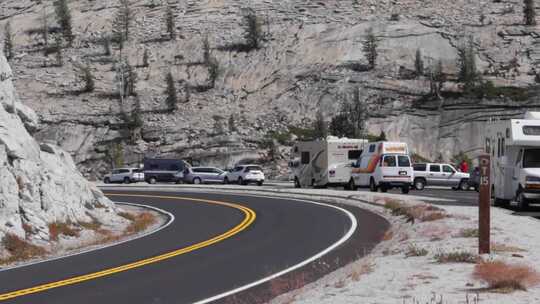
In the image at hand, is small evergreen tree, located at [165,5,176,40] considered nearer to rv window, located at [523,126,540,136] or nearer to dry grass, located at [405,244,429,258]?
rv window, located at [523,126,540,136]

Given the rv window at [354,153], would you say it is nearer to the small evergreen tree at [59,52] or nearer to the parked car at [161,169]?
the parked car at [161,169]

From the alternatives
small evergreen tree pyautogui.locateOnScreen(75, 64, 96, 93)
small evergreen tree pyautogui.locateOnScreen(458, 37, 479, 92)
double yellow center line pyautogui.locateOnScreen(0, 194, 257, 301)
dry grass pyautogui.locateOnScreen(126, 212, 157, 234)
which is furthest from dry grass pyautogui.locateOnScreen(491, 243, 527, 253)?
small evergreen tree pyautogui.locateOnScreen(75, 64, 96, 93)

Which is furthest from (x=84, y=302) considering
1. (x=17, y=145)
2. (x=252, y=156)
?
(x=252, y=156)

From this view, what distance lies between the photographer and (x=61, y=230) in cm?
2350

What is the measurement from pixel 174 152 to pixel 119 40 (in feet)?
94.6

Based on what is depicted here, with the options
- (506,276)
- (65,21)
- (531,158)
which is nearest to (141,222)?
(531,158)

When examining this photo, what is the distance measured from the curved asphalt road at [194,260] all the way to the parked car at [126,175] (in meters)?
38.5

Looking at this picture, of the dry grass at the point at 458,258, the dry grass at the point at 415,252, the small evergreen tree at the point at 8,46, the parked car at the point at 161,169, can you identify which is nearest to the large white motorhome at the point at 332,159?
the parked car at the point at 161,169

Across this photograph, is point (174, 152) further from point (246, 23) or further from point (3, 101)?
point (3, 101)

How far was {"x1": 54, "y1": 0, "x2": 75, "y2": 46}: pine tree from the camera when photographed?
10228 cm

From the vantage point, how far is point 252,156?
7200 centimetres

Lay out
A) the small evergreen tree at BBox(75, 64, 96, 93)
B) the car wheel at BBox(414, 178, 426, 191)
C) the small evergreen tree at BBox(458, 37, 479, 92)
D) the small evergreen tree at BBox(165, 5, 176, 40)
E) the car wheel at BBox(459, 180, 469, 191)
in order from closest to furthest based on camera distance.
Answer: the car wheel at BBox(459, 180, 469, 191) → the car wheel at BBox(414, 178, 426, 191) → the small evergreen tree at BBox(458, 37, 479, 92) → the small evergreen tree at BBox(75, 64, 96, 93) → the small evergreen tree at BBox(165, 5, 176, 40)

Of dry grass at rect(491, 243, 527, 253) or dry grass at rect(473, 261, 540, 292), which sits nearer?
dry grass at rect(473, 261, 540, 292)

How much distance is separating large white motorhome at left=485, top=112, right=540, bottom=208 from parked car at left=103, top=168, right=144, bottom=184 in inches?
1738
